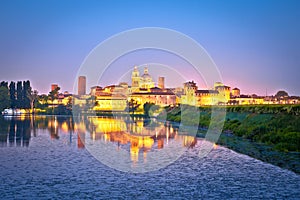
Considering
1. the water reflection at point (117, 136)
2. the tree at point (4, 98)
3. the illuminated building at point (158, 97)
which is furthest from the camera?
the illuminated building at point (158, 97)

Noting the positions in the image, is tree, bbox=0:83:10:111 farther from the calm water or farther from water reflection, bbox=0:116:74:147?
the calm water

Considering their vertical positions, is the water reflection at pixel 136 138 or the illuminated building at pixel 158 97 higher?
the illuminated building at pixel 158 97

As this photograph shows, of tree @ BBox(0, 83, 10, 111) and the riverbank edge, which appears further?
tree @ BBox(0, 83, 10, 111)

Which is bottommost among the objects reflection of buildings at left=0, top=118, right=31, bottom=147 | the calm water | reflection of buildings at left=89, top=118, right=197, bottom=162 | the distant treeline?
the calm water

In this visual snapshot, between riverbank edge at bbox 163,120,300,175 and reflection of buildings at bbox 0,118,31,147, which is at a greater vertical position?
reflection of buildings at bbox 0,118,31,147

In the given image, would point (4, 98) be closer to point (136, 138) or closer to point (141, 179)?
point (136, 138)

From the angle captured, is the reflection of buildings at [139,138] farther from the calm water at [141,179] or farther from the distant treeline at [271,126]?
the distant treeline at [271,126]

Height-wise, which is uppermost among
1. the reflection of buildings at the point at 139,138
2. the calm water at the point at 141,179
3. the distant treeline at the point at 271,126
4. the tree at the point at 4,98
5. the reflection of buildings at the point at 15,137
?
the tree at the point at 4,98

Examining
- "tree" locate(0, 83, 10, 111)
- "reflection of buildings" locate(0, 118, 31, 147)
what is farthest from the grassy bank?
"tree" locate(0, 83, 10, 111)

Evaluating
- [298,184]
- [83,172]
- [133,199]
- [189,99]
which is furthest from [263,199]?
[189,99]

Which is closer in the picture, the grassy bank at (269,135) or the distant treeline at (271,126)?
the grassy bank at (269,135)

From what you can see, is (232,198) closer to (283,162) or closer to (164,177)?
(164,177)

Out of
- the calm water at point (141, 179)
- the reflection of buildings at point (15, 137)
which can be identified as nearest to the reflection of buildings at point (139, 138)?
the calm water at point (141, 179)

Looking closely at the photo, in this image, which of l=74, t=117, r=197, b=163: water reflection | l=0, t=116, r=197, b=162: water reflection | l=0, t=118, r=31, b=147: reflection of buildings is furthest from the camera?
l=0, t=118, r=31, b=147: reflection of buildings
